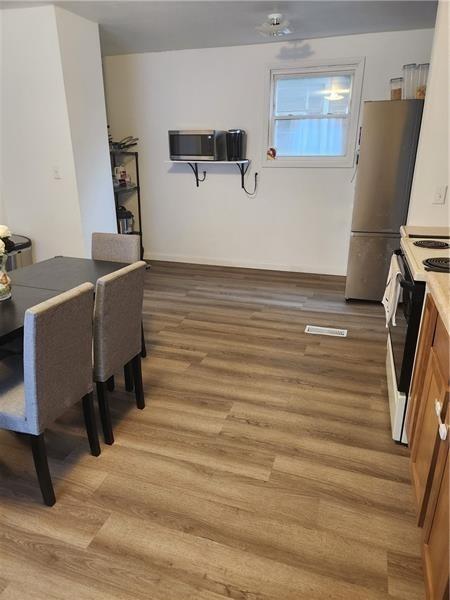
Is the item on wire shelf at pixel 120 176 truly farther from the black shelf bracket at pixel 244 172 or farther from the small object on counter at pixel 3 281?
the small object on counter at pixel 3 281

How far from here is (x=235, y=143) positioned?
15.1 feet

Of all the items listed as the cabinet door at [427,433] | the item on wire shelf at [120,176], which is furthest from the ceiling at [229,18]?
the cabinet door at [427,433]

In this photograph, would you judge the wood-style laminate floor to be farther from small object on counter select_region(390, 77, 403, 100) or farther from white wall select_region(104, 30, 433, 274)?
small object on counter select_region(390, 77, 403, 100)

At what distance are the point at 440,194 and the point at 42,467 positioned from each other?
2933mm

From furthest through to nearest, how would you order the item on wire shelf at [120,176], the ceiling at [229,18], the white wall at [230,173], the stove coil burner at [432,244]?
1. the item on wire shelf at [120,176]
2. the white wall at [230,173]
3. the ceiling at [229,18]
4. the stove coil burner at [432,244]

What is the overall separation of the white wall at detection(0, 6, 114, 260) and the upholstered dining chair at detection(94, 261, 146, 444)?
2.19 m

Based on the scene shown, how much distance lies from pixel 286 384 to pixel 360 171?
7.28ft

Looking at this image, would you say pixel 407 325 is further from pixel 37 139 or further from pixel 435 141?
pixel 37 139

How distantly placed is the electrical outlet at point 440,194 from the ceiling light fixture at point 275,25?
203cm

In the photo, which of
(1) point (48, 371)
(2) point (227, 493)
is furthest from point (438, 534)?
(1) point (48, 371)

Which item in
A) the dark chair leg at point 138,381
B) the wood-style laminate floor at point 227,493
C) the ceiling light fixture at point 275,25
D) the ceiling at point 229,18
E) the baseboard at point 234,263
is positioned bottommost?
the wood-style laminate floor at point 227,493

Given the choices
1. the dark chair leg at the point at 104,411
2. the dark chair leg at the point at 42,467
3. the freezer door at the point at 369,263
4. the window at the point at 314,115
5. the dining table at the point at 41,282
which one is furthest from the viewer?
the window at the point at 314,115

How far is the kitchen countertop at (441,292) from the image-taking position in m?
1.33

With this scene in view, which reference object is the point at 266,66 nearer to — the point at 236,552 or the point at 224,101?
the point at 224,101
